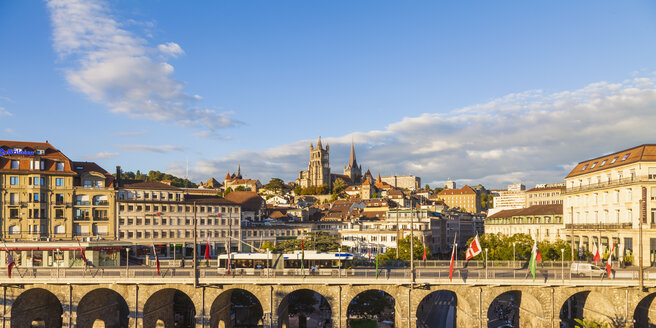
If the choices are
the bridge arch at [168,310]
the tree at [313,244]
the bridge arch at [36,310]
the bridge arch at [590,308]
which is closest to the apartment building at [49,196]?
the bridge arch at [36,310]

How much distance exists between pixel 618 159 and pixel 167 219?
85148 mm

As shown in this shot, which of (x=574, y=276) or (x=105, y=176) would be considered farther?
(x=105, y=176)

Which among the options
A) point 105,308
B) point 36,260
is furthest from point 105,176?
point 105,308

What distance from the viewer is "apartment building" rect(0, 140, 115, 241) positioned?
9512 centimetres

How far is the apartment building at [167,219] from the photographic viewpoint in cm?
10669

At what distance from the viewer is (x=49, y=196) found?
98.2 meters

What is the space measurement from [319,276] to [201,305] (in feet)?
45.3

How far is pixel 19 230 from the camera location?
95250 millimetres

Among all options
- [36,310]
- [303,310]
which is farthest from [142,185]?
[303,310]

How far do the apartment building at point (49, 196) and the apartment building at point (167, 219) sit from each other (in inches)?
142

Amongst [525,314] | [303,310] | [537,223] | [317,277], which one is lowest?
[303,310]

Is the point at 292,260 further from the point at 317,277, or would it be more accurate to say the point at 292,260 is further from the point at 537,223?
the point at 537,223

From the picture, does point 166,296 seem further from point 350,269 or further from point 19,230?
point 19,230

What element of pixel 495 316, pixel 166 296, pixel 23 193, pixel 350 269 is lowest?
pixel 495 316
